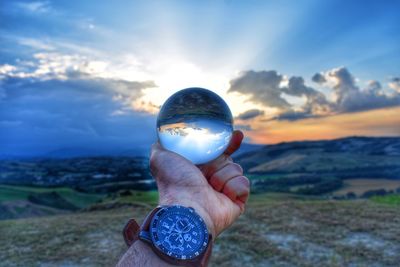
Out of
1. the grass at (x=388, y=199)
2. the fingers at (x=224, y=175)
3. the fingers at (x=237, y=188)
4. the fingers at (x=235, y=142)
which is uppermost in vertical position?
the fingers at (x=235, y=142)

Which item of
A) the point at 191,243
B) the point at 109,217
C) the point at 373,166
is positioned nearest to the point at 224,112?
the point at 191,243

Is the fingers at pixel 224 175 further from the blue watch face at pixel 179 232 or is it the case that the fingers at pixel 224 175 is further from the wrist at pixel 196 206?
the blue watch face at pixel 179 232

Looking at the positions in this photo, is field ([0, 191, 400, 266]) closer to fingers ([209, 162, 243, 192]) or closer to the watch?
fingers ([209, 162, 243, 192])

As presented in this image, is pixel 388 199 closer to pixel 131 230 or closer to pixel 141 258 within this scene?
pixel 131 230

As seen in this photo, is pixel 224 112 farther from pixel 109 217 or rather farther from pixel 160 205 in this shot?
pixel 109 217

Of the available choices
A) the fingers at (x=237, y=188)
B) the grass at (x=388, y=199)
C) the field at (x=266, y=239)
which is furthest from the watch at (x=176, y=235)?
the grass at (x=388, y=199)

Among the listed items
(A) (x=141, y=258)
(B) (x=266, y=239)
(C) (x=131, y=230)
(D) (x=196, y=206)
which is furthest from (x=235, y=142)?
(B) (x=266, y=239)
